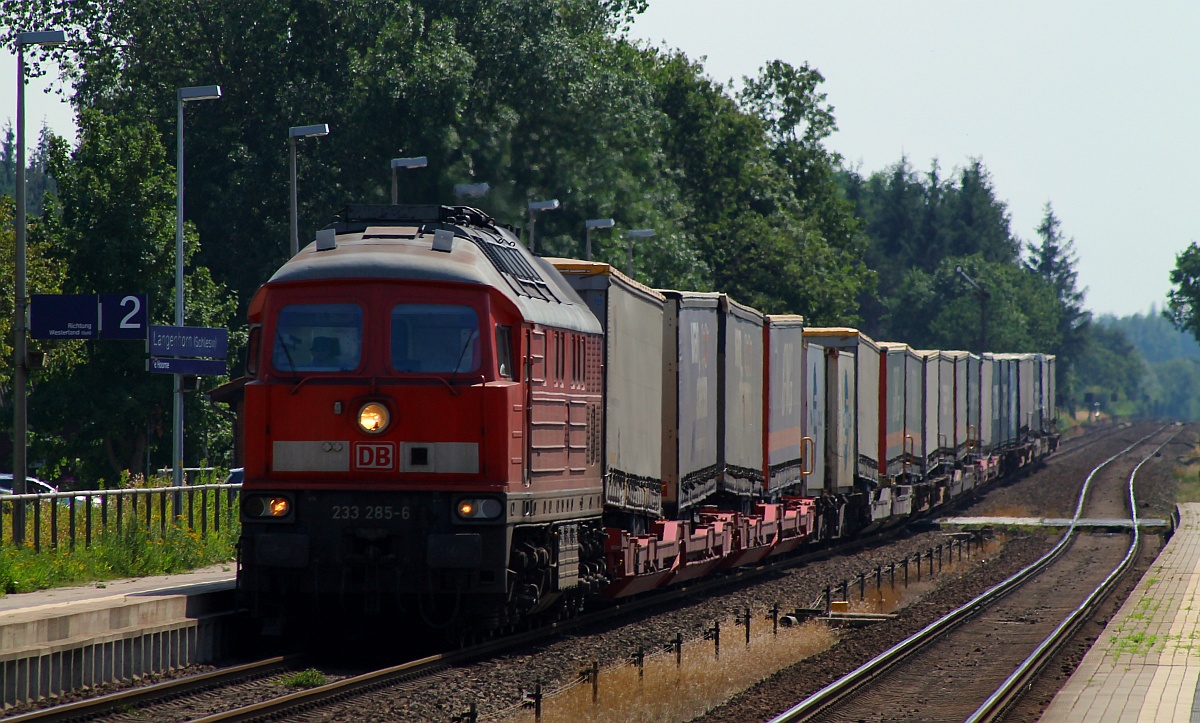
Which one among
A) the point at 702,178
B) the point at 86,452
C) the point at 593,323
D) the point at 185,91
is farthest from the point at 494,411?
the point at 702,178

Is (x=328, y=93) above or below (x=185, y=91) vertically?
above

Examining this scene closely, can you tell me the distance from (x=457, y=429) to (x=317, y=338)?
1.62m

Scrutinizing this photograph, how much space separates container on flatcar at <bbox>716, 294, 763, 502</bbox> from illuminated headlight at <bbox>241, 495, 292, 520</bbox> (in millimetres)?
8941

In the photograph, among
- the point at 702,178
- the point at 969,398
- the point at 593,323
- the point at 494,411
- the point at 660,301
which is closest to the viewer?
the point at 494,411

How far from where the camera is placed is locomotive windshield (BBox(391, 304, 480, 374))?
1438cm

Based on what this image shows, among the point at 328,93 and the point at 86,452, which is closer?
the point at 86,452

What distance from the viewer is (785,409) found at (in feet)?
84.1

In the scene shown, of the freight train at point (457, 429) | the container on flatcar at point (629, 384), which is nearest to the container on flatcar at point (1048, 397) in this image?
the freight train at point (457, 429)

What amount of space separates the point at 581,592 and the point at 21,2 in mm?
44397

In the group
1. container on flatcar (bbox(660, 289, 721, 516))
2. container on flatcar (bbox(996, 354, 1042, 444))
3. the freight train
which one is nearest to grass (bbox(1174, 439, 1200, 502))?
container on flatcar (bbox(996, 354, 1042, 444))

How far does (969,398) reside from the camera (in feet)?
150

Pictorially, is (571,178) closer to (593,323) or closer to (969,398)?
(969,398)

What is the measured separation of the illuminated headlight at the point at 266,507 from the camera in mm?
14273

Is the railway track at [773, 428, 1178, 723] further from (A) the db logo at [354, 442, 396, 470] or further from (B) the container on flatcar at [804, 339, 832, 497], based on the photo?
(A) the db logo at [354, 442, 396, 470]
